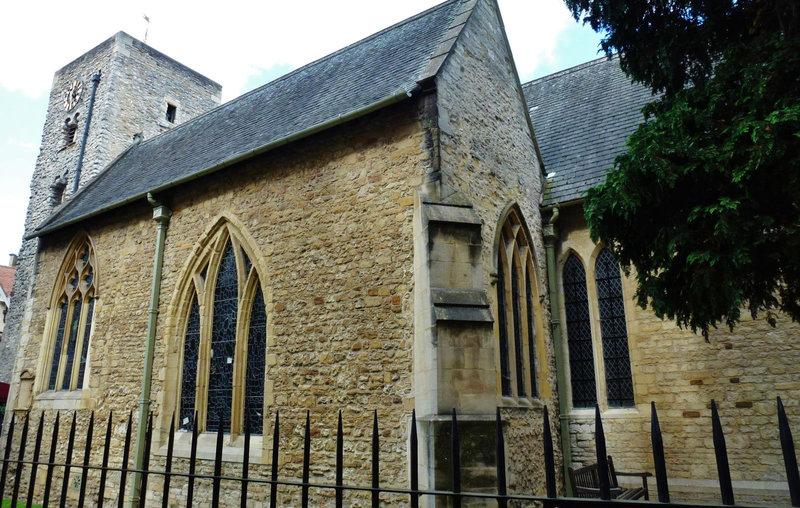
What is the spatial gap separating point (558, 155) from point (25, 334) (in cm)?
1337

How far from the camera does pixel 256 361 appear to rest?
9422 millimetres

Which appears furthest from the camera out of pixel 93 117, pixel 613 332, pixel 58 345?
pixel 93 117

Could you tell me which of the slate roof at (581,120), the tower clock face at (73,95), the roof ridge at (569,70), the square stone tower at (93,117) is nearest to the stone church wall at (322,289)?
the slate roof at (581,120)

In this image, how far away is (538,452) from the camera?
28.0 ft

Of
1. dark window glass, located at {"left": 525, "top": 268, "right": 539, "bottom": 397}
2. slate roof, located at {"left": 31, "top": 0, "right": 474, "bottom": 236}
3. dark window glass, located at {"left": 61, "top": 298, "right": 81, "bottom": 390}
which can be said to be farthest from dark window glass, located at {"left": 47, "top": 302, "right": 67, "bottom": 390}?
dark window glass, located at {"left": 525, "top": 268, "right": 539, "bottom": 397}

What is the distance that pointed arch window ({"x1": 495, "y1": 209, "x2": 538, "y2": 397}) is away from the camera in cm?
859

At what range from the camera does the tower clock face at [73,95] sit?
2177 centimetres

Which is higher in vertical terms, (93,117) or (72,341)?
(93,117)

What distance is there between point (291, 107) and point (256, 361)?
5258mm

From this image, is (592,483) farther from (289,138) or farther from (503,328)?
(289,138)

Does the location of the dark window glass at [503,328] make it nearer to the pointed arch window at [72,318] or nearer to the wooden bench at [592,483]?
the wooden bench at [592,483]

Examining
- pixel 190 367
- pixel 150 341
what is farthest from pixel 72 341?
pixel 190 367

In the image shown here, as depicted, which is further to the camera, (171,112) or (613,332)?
(171,112)

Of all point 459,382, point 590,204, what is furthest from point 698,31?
point 459,382
